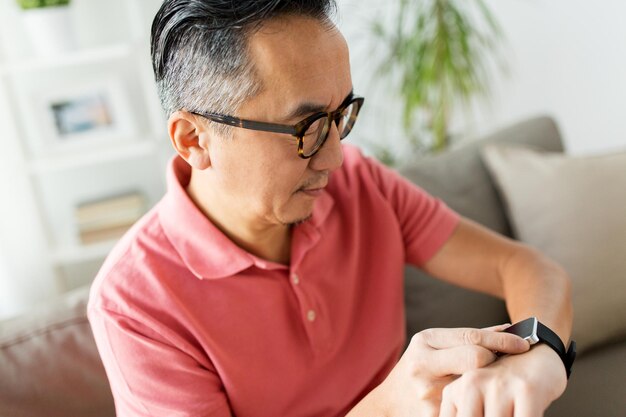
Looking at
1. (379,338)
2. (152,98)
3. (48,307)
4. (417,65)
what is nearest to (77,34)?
(152,98)

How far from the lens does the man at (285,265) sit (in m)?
0.98

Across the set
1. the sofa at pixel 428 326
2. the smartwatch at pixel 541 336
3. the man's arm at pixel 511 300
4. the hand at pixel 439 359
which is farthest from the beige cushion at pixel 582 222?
the hand at pixel 439 359

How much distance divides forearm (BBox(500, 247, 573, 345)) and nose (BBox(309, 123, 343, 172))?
1.43ft

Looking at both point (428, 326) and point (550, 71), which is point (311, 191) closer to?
point (428, 326)

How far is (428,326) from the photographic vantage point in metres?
1.60

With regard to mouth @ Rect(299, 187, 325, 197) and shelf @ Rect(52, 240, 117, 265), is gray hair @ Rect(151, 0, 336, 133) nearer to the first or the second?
mouth @ Rect(299, 187, 325, 197)

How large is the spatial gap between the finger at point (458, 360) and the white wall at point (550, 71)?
5.91 feet

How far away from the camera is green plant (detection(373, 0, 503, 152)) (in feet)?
7.77

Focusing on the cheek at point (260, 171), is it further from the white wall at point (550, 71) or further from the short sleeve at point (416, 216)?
the white wall at point (550, 71)

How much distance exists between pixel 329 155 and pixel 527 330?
41cm

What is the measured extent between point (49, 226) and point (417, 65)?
166 centimetres

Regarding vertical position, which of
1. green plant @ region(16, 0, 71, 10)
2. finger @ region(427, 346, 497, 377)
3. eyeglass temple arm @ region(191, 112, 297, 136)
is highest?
green plant @ region(16, 0, 71, 10)

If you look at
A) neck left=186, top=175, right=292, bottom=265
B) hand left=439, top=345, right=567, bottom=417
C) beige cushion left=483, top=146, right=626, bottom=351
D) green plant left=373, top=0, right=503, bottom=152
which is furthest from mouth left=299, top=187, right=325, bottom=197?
green plant left=373, top=0, right=503, bottom=152

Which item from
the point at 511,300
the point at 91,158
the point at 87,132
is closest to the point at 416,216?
the point at 511,300
